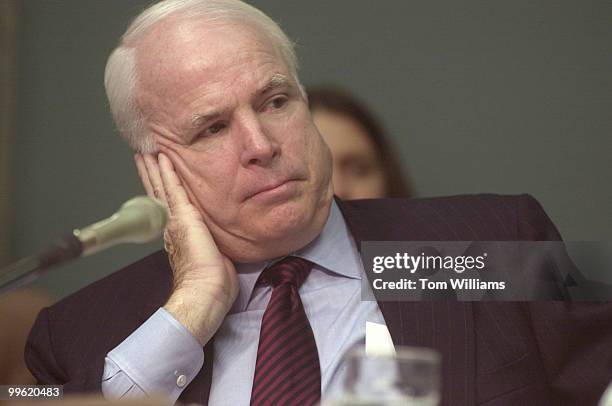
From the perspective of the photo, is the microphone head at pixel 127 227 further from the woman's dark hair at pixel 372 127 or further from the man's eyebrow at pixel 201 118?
the woman's dark hair at pixel 372 127

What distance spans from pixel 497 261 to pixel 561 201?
289 mm

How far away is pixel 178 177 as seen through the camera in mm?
1647

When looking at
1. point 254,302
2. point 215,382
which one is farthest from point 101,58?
point 215,382

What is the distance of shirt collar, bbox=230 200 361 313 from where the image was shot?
1.59m

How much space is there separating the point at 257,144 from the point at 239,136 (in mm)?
50

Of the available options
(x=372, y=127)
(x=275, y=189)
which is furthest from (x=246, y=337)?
(x=372, y=127)

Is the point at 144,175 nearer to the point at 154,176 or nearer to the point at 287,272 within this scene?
the point at 154,176

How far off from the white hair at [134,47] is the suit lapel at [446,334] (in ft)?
1.52

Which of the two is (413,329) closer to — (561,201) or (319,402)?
(319,402)

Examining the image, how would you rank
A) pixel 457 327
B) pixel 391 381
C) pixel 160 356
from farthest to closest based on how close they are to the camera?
pixel 457 327 < pixel 160 356 < pixel 391 381

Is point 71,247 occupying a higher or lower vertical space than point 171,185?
higher

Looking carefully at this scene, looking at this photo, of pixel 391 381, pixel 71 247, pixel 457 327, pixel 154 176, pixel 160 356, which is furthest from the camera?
pixel 154 176

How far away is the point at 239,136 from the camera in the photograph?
5.08 ft

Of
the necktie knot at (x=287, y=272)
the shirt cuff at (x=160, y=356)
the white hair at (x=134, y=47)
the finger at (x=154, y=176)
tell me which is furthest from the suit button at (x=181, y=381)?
the white hair at (x=134, y=47)
